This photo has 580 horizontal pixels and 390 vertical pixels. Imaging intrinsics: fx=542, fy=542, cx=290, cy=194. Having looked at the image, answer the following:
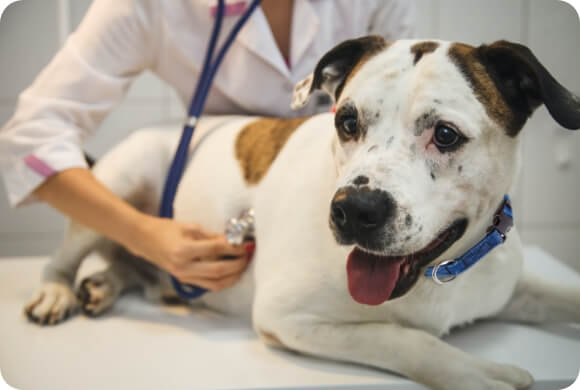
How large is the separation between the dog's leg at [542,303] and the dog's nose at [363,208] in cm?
47

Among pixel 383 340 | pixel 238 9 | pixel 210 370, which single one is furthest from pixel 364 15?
pixel 210 370

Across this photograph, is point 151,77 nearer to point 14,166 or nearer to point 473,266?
point 14,166

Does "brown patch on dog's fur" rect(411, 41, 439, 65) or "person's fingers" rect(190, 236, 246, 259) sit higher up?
"brown patch on dog's fur" rect(411, 41, 439, 65)

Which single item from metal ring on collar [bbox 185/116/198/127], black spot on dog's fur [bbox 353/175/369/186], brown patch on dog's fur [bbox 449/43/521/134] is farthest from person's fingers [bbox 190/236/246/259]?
brown patch on dog's fur [bbox 449/43/521/134]

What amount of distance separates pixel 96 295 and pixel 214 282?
0.28 meters

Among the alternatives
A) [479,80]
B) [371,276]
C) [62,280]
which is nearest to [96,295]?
[62,280]

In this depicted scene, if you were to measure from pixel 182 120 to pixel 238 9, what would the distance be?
316mm

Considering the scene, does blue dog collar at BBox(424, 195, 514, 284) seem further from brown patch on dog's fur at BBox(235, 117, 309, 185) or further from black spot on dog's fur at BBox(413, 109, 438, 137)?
brown patch on dog's fur at BBox(235, 117, 309, 185)

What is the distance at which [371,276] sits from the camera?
2.64ft

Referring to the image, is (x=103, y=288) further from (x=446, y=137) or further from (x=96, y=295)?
(x=446, y=137)

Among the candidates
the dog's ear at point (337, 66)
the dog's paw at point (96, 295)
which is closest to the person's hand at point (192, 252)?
the dog's paw at point (96, 295)

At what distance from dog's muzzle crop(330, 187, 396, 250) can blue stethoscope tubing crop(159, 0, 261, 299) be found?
0.57m

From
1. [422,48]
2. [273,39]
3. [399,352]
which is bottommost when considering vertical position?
[399,352]

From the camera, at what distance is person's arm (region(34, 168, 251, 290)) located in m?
1.13
